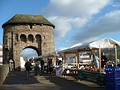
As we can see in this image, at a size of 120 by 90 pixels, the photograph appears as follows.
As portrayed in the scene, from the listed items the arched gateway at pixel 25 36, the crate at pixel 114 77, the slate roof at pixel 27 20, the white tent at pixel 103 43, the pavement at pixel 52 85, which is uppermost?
the slate roof at pixel 27 20

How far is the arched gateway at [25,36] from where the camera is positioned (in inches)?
2281

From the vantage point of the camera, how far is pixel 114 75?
12008mm

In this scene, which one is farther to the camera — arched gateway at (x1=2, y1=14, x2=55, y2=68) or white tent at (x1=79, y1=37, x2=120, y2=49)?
arched gateway at (x1=2, y1=14, x2=55, y2=68)

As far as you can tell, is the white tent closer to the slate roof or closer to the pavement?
the pavement

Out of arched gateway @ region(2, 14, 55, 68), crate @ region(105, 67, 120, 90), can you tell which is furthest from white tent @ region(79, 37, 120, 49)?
arched gateway @ region(2, 14, 55, 68)

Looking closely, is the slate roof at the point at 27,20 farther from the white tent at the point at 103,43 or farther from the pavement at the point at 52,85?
the white tent at the point at 103,43

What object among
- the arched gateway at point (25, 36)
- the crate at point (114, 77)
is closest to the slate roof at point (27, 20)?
the arched gateway at point (25, 36)

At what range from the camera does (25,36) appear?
58.6m

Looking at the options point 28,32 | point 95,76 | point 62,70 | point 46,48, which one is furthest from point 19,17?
point 95,76

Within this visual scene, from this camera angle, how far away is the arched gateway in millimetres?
57938

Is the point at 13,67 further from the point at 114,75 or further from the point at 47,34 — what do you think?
the point at 114,75

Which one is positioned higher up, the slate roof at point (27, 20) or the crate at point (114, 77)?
the slate roof at point (27, 20)

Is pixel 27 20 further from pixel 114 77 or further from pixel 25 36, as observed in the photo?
pixel 114 77

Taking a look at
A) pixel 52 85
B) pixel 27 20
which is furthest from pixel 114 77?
pixel 27 20
